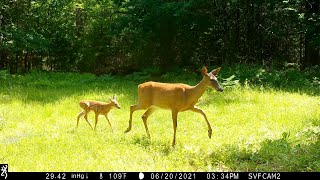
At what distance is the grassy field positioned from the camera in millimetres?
6113

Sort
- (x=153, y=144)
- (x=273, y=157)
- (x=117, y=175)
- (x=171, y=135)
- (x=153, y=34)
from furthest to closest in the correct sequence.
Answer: (x=153, y=34), (x=171, y=135), (x=153, y=144), (x=273, y=157), (x=117, y=175)

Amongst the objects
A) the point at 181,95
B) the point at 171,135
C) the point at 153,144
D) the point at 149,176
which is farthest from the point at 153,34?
the point at 149,176

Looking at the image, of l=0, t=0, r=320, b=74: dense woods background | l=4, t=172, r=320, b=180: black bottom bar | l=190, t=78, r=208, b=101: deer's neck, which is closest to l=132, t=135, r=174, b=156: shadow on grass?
l=190, t=78, r=208, b=101: deer's neck

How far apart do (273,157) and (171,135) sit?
213 centimetres

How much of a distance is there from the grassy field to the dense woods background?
5.33 meters

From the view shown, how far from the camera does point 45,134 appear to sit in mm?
8094

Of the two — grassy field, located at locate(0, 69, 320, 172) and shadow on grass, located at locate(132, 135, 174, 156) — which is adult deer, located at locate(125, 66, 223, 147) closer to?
shadow on grass, located at locate(132, 135, 174, 156)

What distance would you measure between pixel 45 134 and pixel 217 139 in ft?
10.2

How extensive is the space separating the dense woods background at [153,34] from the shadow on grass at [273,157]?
10.2 meters

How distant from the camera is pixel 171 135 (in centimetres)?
796

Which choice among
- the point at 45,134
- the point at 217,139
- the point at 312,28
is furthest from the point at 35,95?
the point at 312,28

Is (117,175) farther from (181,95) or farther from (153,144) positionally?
(181,95)

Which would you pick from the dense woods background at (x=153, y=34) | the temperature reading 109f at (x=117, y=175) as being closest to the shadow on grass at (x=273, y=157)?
the temperature reading 109f at (x=117, y=175)

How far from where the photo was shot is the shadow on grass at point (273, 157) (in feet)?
19.8
